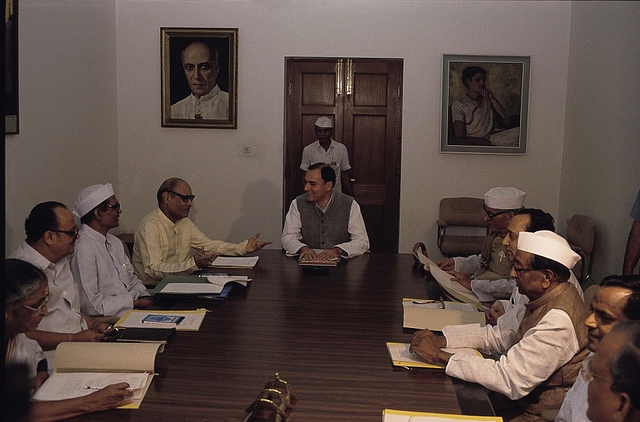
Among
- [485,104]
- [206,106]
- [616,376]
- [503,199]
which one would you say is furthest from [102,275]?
[485,104]

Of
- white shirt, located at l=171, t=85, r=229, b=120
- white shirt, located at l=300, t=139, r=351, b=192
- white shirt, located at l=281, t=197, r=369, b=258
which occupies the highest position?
white shirt, located at l=171, t=85, r=229, b=120

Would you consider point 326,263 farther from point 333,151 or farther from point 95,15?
point 95,15

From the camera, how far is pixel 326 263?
3809 mm

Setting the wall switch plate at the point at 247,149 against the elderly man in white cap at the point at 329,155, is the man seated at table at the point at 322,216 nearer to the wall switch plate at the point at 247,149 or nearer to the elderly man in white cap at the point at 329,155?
the elderly man in white cap at the point at 329,155

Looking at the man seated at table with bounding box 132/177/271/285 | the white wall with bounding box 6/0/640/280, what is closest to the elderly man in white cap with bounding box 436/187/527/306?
the man seated at table with bounding box 132/177/271/285

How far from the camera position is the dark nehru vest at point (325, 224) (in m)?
4.55

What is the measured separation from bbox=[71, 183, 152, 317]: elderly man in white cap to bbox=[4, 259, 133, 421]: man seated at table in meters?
1.26

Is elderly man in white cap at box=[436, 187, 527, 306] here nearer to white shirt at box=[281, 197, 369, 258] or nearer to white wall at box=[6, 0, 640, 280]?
white shirt at box=[281, 197, 369, 258]

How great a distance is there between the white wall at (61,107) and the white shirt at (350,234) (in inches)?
67.4

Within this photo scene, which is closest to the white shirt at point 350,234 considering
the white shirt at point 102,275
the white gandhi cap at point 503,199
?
the white gandhi cap at point 503,199

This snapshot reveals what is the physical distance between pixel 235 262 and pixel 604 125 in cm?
348

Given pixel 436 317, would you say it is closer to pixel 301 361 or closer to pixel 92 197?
pixel 301 361

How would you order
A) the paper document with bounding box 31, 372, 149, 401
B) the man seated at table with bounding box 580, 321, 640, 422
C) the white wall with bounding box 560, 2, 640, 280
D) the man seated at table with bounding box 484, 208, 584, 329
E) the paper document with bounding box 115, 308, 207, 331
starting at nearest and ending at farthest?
the man seated at table with bounding box 580, 321, 640, 422 → the paper document with bounding box 31, 372, 149, 401 → the paper document with bounding box 115, 308, 207, 331 → the man seated at table with bounding box 484, 208, 584, 329 → the white wall with bounding box 560, 2, 640, 280

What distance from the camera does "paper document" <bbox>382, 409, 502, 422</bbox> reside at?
68.4 inches
